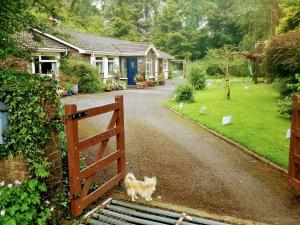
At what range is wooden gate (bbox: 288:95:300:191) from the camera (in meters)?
5.46

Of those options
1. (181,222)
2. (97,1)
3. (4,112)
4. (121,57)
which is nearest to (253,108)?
(97,1)

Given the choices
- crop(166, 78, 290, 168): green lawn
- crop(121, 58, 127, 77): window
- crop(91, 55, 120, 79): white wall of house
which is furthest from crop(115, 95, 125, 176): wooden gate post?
crop(121, 58, 127, 77): window

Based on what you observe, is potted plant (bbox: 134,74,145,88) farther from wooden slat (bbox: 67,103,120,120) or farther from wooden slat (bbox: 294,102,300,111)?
wooden slat (bbox: 294,102,300,111)

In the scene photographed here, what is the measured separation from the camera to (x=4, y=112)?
425 cm

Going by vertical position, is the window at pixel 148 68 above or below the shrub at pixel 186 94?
above

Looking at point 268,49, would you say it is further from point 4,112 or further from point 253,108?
point 4,112

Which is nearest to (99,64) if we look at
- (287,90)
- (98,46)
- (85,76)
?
(98,46)

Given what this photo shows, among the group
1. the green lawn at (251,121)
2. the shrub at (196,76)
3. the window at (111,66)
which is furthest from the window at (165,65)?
the green lawn at (251,121)

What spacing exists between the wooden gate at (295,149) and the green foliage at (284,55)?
367 inches

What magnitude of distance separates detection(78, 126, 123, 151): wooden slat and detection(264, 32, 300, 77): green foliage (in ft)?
35.3

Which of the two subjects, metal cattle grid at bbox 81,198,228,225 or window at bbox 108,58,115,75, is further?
window at bbox 108,58,115,75

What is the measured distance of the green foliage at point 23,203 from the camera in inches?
163

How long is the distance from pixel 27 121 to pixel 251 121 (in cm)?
1018

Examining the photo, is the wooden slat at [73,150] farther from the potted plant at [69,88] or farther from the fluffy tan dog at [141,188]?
the potted plant at [69,88]
